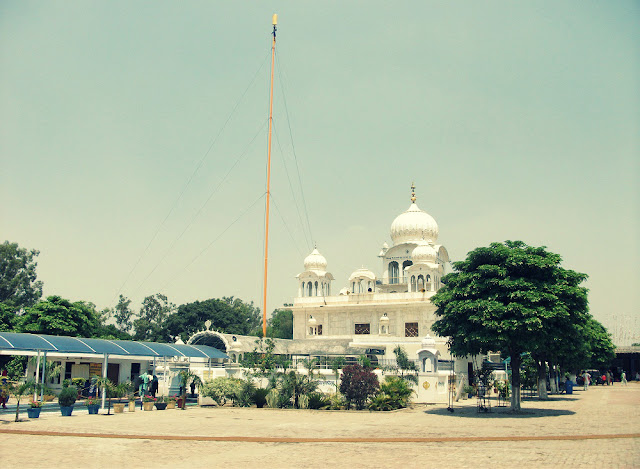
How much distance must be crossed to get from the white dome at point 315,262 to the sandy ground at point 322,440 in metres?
37.0

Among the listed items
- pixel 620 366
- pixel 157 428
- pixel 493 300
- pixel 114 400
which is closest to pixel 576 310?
pixel 493 300

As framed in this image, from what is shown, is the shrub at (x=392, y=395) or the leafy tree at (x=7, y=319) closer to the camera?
the shrub at (x=392, y=395)

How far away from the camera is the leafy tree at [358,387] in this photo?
30562 mm

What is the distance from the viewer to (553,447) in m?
16.6

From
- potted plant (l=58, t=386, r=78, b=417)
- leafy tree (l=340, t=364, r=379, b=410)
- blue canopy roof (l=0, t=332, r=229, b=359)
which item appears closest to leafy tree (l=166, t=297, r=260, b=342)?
blue canopy roof (l=0, t=332, r=229, b=359)

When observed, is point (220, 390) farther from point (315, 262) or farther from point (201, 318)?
point (201, 318)

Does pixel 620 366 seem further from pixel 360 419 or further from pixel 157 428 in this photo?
pixel 157 428

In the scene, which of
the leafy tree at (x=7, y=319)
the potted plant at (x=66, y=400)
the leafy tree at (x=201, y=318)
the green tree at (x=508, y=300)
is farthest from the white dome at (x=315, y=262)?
the potted plant at (x=66, y=400)

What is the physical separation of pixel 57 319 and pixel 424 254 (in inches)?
1325

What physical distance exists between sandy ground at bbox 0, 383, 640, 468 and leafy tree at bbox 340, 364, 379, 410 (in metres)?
2.96

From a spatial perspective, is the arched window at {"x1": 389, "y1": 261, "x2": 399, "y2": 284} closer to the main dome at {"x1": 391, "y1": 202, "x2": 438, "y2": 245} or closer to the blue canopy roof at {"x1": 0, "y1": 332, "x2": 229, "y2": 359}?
the main dome at {"x1": 391, "y1": 202, "x2": 438, "y2": 245}

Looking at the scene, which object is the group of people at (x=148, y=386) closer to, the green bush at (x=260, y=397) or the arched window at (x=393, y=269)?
the green bush at (x=260, y=397)

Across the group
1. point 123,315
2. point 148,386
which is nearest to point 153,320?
point 123,315

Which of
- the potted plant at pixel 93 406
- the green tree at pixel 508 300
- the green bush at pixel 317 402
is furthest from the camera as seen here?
the green bush at pixel 317 402
